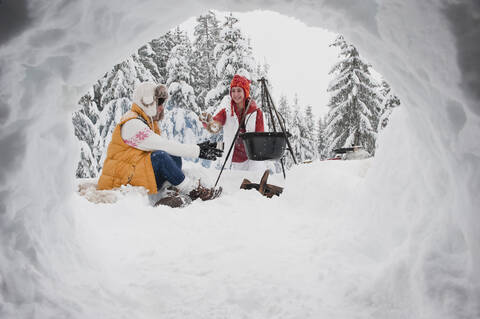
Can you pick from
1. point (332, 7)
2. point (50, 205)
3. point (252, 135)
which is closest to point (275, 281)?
point (50, 205)

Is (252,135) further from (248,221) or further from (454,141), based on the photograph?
(454,141)

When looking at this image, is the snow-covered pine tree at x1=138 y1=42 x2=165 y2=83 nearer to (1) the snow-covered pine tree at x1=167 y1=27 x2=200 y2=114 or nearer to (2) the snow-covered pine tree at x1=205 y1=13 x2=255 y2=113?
(1) the snow-covered pine tree at x1=167 y1=27 x2=200 y2=114

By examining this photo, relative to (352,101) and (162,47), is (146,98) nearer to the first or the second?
(352,101)

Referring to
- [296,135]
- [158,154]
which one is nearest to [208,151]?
[158,154]

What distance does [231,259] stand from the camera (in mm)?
1945

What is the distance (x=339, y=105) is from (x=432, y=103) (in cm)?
1296

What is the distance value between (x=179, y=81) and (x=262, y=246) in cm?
1379

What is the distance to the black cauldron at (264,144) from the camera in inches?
165

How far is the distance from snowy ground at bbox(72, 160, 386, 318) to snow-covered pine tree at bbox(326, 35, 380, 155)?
34.3ft

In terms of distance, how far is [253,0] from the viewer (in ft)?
4.53

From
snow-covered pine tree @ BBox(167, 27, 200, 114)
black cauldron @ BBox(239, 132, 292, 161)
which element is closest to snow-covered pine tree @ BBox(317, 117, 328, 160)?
snow-covered pine tree @ BBox(167, 27, 200, 114)

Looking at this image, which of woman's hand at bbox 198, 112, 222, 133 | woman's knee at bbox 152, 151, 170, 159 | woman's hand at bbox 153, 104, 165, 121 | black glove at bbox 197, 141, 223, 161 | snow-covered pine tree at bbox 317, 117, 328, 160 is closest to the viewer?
woman's knee at bbox 152, 151, 170, 159

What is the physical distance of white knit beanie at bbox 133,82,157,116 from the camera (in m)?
4.17

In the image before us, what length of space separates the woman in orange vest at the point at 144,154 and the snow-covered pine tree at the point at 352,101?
405 inches
